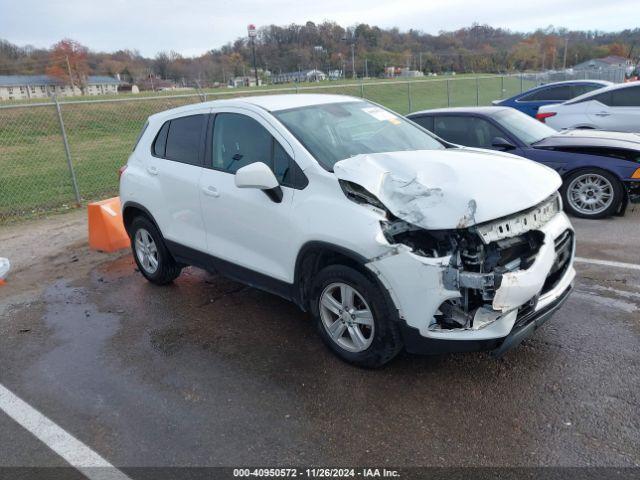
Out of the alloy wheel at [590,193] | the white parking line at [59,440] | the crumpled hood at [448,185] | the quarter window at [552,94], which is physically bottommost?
the white parking line at [59,440]

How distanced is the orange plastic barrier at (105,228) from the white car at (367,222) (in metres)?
2.29

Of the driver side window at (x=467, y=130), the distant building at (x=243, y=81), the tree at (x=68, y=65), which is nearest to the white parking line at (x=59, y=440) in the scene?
the driver side window at (x=467, y=130)

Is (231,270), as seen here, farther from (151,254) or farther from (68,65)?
(68,65)

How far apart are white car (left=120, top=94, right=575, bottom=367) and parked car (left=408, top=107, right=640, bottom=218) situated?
2.99 m

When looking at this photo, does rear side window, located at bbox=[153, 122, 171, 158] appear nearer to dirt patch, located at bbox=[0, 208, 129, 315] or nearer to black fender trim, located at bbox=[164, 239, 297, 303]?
black fender trim, located at bbox=[164, 239, 297, 303]

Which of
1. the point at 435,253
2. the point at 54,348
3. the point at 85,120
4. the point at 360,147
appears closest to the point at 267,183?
the point at 360,147

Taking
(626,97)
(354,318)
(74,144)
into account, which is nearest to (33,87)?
(74,144)

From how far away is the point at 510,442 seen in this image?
2.82m

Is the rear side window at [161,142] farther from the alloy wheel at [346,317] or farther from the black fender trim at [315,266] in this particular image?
the alloy wheel at [346,317]

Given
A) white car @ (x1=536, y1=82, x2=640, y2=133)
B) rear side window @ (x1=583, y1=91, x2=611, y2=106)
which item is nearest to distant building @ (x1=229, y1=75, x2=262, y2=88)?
white car @ (x1=536, y1=82, x2=640, y2=133)

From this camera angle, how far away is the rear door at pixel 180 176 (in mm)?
4560

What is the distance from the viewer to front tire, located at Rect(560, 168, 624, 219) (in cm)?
674

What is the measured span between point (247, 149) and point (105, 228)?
3.56 m

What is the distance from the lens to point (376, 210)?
3.22 m
